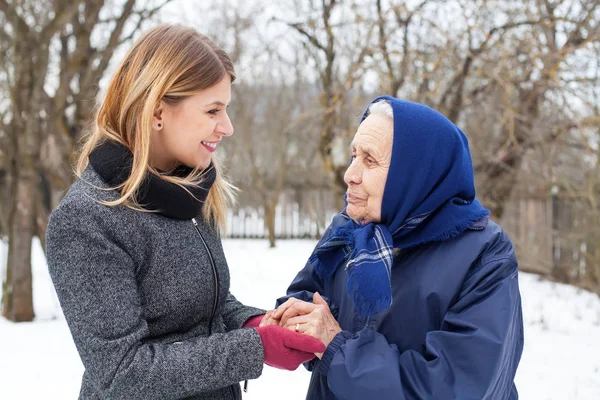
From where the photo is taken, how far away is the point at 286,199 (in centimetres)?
1761

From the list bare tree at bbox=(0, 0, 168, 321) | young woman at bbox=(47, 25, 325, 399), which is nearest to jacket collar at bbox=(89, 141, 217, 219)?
young woman at bbox=(47, 25, 325, 399)

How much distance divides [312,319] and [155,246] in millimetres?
518

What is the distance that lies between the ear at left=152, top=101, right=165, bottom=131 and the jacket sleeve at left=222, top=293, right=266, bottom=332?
28.1 inches

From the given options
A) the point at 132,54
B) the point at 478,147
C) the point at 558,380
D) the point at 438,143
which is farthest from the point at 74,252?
the point at 478,147

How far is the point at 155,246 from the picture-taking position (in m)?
1.61

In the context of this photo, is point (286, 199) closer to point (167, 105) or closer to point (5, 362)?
point (5, 362)

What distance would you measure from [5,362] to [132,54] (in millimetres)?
4572

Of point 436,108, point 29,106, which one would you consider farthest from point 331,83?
point 29,106

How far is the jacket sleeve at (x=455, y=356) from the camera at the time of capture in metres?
1.42

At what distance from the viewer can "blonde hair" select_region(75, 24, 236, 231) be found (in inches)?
62.4

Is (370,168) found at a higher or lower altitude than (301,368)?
higher

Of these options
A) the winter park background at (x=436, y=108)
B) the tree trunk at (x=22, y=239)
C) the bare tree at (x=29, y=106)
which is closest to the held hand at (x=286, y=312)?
the winter park background at (x=436, y=108)

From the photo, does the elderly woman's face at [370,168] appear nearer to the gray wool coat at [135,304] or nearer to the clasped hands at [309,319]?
the clasped hands at [309,319]

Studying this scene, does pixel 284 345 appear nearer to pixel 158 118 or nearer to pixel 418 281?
pixel 418 281
